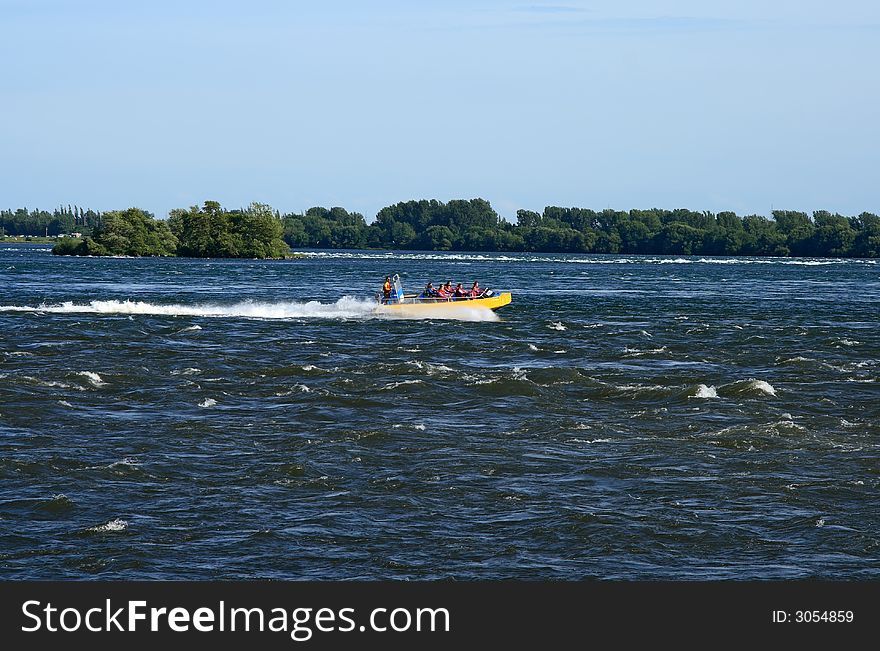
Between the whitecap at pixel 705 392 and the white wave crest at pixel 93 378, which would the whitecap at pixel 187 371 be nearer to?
the white wave crest at pixel 93 378

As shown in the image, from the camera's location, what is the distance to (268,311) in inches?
2785

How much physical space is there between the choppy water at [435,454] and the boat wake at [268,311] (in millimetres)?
9729

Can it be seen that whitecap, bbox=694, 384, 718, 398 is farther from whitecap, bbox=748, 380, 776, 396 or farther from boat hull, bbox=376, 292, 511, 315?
boat hull, bbox=376, 292, 511, 315

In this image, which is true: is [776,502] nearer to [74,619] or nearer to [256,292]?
[74,619]

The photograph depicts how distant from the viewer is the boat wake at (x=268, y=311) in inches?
2657

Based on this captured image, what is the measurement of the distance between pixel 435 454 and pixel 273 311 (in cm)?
4459

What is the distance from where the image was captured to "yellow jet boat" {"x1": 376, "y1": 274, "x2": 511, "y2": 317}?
67062 millimetres

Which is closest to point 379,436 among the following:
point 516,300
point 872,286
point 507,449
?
point 507,449

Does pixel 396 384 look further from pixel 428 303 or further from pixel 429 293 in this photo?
pixel 429 293

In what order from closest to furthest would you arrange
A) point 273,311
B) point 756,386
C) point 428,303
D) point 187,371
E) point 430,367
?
point 756,386 → point 187,371 → point 430,367 → point 428,303 → point 273,311

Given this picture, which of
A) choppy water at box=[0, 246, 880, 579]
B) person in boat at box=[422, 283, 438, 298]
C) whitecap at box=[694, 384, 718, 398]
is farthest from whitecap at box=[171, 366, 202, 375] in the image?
person in boat at box=[422, 283, 438, 298]

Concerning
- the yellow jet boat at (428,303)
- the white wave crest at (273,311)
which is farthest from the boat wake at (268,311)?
the yellow jet boat at (428,303)

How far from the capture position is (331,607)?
12219 millimetres

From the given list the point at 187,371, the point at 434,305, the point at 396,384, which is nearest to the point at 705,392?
the point at 396,384
